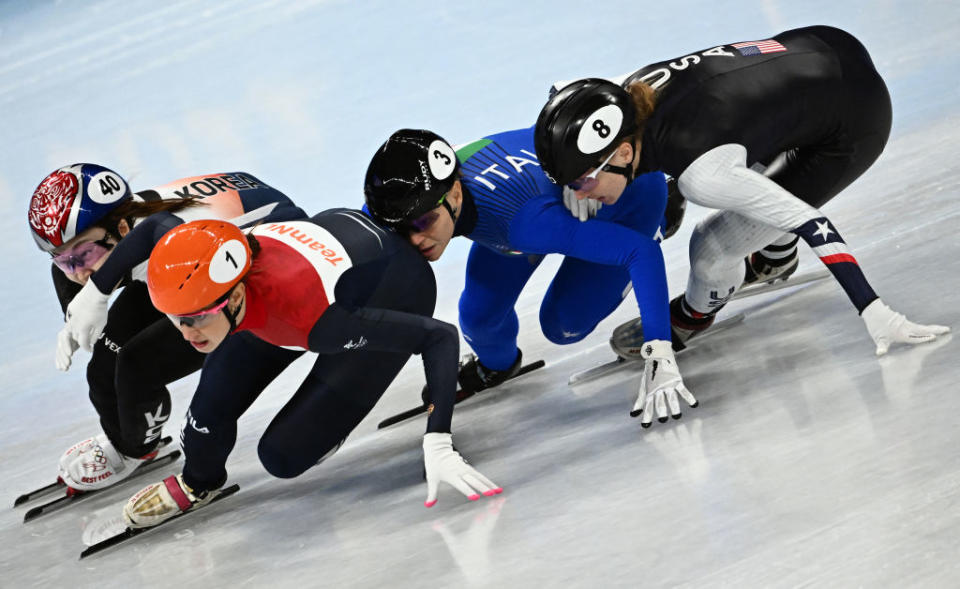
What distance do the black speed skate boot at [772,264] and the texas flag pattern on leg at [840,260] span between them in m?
1.05

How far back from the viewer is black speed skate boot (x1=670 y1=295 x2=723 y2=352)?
4234mm

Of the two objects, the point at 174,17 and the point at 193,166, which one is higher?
the point at 174,17

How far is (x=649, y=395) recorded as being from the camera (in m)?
3.42

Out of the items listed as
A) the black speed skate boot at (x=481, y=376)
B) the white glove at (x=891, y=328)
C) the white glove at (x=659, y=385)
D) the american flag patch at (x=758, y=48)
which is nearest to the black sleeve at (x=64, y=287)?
the black speed skate boot at (x=481, y=376)

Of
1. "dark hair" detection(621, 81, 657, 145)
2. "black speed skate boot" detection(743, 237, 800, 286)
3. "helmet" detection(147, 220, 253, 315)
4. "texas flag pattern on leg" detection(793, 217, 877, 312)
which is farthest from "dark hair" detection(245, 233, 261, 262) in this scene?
"black speed skate boot" detection(743, 237, 800, 286)

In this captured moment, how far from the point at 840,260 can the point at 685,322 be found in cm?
98

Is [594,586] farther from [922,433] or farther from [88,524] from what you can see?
[88,524]

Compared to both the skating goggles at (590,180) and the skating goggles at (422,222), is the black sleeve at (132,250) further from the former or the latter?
the skating goggles at (590,180)

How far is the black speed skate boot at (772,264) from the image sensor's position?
176 inches

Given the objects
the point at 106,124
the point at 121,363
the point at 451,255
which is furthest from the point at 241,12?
the point at 121,363

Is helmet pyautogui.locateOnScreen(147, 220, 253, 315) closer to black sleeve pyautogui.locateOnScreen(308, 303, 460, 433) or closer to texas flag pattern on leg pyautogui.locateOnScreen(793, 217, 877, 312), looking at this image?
black sleeve pyautogui.locateOnScreen(308, 303, 460, 433)

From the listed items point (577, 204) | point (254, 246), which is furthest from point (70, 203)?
point (577, 204)

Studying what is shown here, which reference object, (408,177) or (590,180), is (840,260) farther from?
(408,177)

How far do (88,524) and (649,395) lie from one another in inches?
83.6
